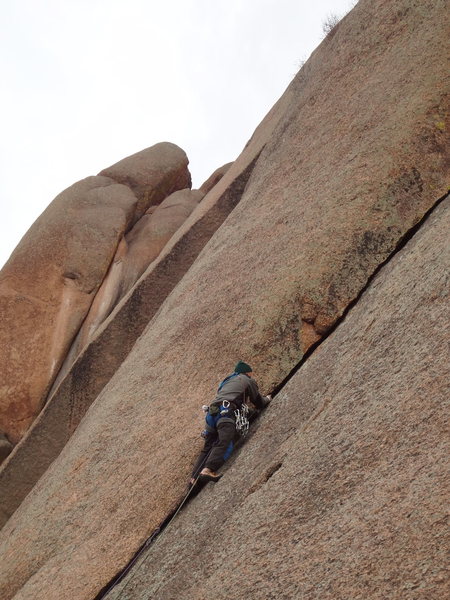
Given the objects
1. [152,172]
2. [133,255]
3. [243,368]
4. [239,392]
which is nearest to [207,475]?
[239,392]

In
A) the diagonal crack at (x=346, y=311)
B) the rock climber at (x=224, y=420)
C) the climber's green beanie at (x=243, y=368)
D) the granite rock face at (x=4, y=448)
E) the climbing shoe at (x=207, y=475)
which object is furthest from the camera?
the granite rock face at (x=4, y=448)

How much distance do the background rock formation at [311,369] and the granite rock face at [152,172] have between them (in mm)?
7168

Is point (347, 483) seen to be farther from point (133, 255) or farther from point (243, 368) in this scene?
point (133, 255)

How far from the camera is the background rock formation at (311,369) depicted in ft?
18.2

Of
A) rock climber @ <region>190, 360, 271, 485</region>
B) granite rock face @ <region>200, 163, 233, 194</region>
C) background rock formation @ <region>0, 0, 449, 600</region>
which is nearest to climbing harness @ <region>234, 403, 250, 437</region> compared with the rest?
rock climber @ <region>190, 360, 271, 485</region>

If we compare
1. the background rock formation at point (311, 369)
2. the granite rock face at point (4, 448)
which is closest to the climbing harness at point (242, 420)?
the background rock formation at point (311, 369)

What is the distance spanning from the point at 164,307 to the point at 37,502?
401 cm

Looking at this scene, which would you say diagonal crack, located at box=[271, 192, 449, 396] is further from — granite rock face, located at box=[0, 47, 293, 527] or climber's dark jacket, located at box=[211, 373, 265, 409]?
granite rock face, located at box=[0, 47, 293, 527]

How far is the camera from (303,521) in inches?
230

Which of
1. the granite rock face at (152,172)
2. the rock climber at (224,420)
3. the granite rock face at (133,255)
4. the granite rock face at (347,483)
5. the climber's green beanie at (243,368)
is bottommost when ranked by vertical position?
the granite rock face at (347,483)

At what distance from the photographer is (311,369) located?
8328mm

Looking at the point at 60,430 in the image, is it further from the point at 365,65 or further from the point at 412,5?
the point at 412,5

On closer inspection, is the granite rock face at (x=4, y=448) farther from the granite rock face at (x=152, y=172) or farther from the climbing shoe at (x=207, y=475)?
the climbing shoe at (x=207, y=475)

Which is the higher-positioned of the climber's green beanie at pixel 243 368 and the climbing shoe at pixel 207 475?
the climber's green beanie at pixel 243 368
